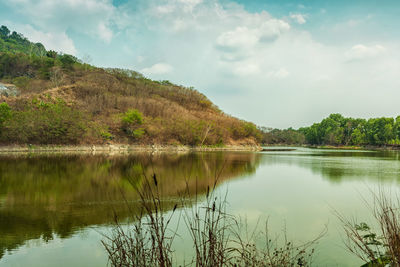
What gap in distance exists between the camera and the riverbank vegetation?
3081 inches

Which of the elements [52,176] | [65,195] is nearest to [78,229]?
[65,195]

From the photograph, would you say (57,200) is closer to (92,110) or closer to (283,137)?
(92,110)

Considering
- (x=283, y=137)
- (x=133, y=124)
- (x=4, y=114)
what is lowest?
(x=283, y=137)

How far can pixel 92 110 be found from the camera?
228 feet

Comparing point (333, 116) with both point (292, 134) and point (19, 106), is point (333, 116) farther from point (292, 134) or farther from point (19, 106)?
point (19, 106)

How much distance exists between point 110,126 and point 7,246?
61.2 m

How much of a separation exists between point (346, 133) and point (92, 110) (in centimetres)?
8665

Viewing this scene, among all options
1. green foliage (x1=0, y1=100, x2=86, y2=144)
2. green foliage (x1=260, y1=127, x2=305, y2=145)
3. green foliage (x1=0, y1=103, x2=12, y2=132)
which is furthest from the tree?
green foliage (x1=260, y1=127, x2=305, y2=145)

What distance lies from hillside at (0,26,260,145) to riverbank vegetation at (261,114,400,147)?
33243mm

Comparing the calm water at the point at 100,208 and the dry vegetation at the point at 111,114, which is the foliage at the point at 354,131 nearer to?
the dry vegetation at the point at 111,114

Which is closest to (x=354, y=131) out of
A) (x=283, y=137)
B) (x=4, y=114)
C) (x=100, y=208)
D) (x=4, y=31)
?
(x=283, y=137)

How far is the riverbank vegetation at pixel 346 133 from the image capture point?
7825cm

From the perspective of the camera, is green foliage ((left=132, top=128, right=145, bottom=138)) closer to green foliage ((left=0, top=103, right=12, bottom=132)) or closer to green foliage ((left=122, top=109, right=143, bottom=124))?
green foliage ((left=122, top=109, right=143, bottom=124))

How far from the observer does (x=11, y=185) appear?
15180 mm
